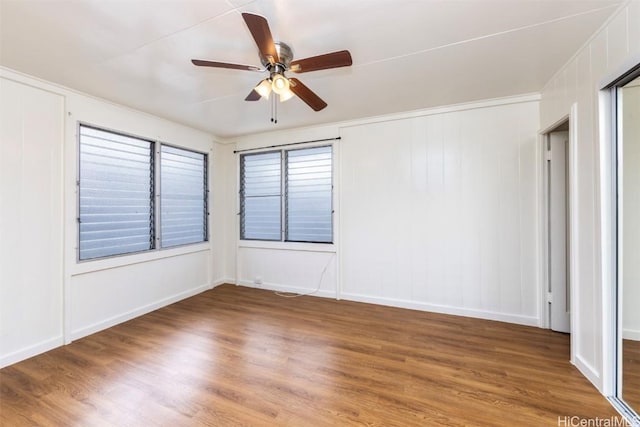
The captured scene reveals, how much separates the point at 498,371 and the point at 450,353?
371 mm

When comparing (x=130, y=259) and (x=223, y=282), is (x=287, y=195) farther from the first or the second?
(x=130, y=259)

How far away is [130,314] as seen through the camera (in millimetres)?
3205

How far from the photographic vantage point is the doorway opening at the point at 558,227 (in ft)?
8.93

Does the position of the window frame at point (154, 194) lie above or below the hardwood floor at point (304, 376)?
above

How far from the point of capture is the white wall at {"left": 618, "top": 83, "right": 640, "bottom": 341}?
1.71 meters

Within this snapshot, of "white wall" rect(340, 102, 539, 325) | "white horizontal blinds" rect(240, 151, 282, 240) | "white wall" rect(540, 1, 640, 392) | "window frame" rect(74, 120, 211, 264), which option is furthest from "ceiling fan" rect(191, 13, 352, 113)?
"white horizontal blinds" rect(240, 151, 282, 240)

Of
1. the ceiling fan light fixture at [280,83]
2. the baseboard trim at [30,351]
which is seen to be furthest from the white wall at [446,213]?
the baseboard trim at [30,351]

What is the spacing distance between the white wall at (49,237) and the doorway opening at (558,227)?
4.63 m

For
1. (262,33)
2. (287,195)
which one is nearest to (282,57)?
(262,33)

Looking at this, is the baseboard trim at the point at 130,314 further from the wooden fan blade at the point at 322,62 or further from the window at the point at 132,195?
the wooden fan blade at the point at 322,62

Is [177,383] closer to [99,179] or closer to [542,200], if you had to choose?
[99,179]

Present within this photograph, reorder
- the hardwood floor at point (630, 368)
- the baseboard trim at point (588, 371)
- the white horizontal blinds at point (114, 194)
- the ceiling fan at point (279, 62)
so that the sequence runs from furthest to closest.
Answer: the white horizontal blinds at point (114, 194), the baseboard trim at point (588, 371), the hardwood floor at point (630, 368), the ceiling fan at point (279, 62)

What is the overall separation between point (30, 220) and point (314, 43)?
114 inches

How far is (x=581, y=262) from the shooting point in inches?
81.0
